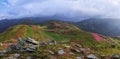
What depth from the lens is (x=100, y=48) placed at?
94.3 m

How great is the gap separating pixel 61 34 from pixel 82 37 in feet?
47.9

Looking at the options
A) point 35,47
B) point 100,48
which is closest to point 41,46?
point 35,47

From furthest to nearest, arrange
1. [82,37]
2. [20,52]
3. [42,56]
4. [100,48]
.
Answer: [82,37] < [100,48] < [20,52] < [42,56]

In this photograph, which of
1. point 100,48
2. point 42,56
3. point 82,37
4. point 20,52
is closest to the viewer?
point 42,56

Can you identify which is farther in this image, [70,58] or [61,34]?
[61,34]

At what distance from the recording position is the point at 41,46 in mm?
70250

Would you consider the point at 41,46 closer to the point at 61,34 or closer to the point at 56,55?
the point at 56,55

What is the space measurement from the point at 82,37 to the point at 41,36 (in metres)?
23.7

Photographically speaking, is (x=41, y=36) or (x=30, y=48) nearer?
(x=30, y=48)

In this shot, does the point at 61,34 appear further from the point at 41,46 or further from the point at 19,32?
the point at 41,46

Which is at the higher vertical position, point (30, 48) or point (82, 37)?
point (30, 48)

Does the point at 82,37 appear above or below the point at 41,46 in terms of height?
below

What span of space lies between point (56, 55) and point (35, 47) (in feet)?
18.3

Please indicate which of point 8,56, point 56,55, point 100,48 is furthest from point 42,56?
point 100,48
